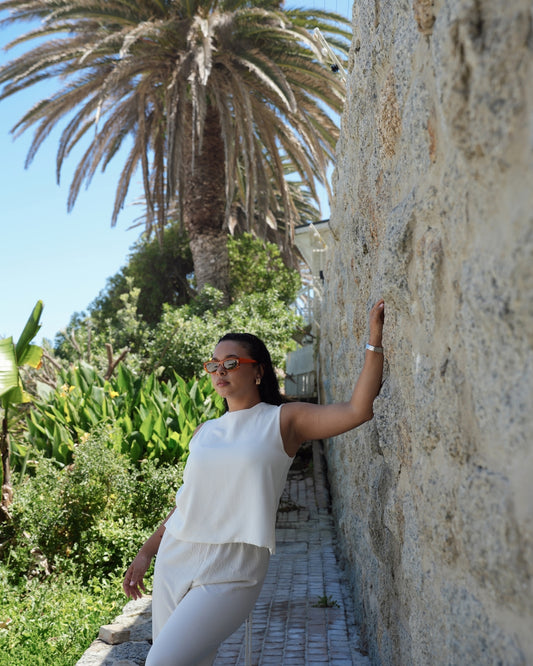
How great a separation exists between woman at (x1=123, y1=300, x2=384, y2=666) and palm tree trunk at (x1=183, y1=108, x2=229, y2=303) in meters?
11.1

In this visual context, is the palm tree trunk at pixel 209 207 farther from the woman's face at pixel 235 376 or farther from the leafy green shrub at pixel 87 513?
the woman's face at pixel 235 376

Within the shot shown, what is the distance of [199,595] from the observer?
6.66 ft

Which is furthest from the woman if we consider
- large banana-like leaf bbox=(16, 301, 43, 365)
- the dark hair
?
large banana-like leaf bbox=(16, 301, 43, 365)

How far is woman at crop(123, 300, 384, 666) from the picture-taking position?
1.99 metres

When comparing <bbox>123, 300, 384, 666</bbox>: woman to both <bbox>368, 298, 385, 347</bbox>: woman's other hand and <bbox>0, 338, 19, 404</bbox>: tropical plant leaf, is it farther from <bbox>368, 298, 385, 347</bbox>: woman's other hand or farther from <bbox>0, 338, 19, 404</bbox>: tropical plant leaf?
<bbox>0, 338, 19, 404</bbox>: tropical plant leaf

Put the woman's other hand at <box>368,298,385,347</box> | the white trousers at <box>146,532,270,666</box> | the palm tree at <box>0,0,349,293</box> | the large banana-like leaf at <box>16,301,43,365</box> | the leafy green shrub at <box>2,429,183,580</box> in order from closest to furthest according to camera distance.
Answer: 1. the white trousers at <box>146,532,270,666</box>
2. the woman's other hand at <box>368,298,385,347</box>
3. the leafy green shrub at <box>2,429,183,580</box>
4. the large banana-like leaf at <box>16,301,43,365</box>
5. the palm tree at <box>0,0,349,293</box>

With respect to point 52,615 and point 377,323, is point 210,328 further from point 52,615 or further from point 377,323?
point 377,323

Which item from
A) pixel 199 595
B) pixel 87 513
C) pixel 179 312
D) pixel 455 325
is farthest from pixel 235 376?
pixel 179 312

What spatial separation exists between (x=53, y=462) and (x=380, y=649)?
471 cm

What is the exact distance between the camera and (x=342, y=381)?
14.8 ft

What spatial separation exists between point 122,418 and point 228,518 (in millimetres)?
4956

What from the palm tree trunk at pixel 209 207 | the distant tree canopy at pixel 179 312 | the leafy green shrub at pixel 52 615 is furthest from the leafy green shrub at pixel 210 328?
the leafy green shrub at pixel 52 615

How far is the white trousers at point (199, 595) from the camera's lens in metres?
1.93

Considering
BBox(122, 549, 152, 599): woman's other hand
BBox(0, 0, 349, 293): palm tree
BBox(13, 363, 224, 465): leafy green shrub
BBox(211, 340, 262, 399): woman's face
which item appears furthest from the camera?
BBox(0, 0, 349, 293): palm tree
